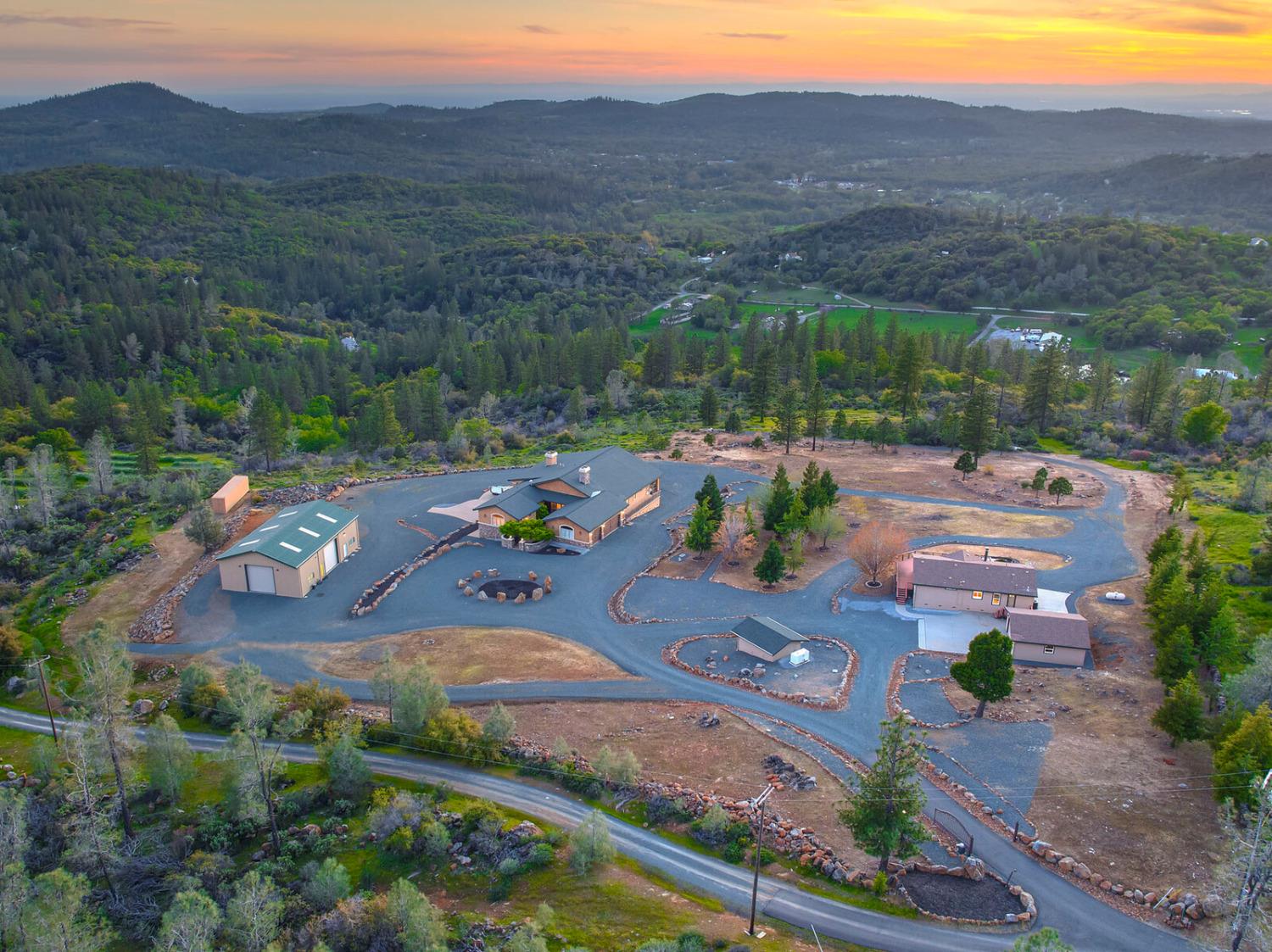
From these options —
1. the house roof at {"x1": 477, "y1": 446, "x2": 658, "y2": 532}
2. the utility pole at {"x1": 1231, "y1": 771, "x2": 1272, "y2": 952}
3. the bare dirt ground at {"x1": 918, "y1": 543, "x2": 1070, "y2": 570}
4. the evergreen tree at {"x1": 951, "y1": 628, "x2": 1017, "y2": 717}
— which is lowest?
the bare dirt ground at {"x1": 918, "y1": 543, "x2": 1070, "y2": 570}

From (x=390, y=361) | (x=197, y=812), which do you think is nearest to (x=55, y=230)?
(x=390, y=361)

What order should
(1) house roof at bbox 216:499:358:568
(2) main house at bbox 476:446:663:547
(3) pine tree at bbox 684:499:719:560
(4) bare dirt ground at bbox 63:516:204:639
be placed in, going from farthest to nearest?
1. (2) main house at bbox 476:446:663:547
2. (3) pine tree at bbox 684:499:719:560
3. (1) house roof at bbox 216:499:358:568
4. (4) bare dirt ground at bbox 63:516:204:639

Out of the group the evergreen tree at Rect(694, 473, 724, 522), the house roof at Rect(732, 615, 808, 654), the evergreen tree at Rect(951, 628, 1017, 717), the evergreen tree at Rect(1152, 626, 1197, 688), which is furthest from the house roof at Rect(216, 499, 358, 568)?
the evergreen tree at Rect(1152, 626, 1197, 688)

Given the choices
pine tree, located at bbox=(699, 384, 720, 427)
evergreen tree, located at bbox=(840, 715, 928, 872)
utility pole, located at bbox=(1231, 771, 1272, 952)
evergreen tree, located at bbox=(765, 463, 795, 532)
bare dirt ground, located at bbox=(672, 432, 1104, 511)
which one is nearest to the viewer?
utility pole, located at bbox=(1231, 771, 1272, 952)

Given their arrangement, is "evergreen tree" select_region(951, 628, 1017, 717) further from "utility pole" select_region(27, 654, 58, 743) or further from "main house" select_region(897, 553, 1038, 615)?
"utility pole" select_region(27, 654, 58, 743)

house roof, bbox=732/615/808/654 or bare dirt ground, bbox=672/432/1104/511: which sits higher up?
house roof, bbox=732/615/808/654

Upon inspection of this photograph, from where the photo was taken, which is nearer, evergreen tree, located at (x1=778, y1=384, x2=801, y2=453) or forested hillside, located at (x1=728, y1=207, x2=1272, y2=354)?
evergreen tree, located at (x1=778, y1=384, x2=801, y2=453)

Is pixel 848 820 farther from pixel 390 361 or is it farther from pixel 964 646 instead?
pixel 390 361

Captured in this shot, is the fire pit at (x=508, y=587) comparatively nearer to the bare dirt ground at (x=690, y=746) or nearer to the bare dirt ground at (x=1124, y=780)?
the bare dirt ground at (x=690, y=746)
